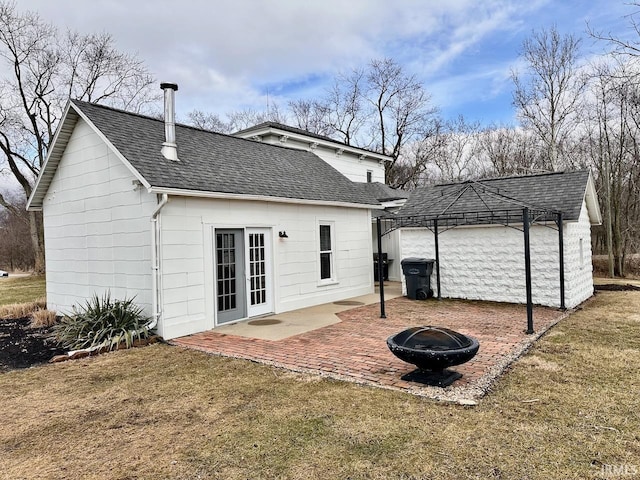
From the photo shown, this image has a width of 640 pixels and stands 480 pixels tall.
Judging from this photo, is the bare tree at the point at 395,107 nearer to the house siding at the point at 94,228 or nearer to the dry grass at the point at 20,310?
the house siding at the point at 94,228

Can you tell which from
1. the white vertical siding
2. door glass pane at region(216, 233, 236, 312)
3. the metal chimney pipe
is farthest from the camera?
the white vertical siding

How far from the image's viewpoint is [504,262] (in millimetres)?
10844

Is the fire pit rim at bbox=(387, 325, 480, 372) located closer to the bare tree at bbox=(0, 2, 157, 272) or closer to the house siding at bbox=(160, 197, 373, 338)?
the house siding at bbox=(160, 197, 373, 338)

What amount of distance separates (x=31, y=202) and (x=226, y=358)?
8.37m

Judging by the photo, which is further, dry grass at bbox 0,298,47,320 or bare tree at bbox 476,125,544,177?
bare tree at bbox 476,125,544,177

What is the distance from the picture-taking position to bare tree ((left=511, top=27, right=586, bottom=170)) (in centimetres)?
2098

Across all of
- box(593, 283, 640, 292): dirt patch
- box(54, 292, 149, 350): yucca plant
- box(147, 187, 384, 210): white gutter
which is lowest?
box(593, 283, 640, 292): dirt patch

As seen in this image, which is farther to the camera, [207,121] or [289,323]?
[207,121]

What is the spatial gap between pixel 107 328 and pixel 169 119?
14.1ft

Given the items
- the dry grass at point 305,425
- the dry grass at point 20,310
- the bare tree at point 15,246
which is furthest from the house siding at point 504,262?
the bare tree at point 15,246

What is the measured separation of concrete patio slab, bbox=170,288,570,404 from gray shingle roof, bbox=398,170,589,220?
2.56 metres

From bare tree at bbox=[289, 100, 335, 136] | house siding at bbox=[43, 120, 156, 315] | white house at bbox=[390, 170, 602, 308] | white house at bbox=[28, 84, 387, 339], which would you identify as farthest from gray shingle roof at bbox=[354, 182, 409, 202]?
bare tree at bbox=[289, 100, 335, 136]


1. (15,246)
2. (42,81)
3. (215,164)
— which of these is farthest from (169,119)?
(15,246)

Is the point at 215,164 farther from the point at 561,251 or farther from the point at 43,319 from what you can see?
the point at 561,251
